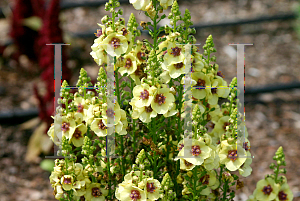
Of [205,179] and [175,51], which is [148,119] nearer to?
[175,51]

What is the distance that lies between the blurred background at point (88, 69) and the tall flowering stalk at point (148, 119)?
4.81ft

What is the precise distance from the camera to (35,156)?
3355 millimetres

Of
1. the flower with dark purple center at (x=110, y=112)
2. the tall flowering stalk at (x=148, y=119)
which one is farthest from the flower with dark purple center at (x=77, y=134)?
the flower with dark purple center at (x=110, y=112)

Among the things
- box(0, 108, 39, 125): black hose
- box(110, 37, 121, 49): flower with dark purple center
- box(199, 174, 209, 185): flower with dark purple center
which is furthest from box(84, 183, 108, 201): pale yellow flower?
box(0, 108, 39, 125): black hose

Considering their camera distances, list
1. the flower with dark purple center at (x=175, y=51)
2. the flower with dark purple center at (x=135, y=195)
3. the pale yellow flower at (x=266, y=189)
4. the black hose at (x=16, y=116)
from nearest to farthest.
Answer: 1. the flower with dark purple center at (x=135, y=195)
2. the flower with dark purple center at (x=175, y=51)
3. the pale yellow flower at (x=266, y=189)
4. the black hose at (x=16, y=116)

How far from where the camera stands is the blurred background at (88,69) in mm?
3305

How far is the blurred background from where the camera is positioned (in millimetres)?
3305

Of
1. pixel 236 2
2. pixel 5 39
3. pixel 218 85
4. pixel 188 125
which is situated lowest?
pixel 188 125

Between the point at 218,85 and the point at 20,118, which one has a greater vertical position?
the point at 218,85

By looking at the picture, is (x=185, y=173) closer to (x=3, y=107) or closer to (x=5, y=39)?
(x=3, y=107)

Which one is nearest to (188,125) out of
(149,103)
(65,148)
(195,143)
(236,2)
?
(195,143)

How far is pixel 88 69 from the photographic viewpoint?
4539 millimetres

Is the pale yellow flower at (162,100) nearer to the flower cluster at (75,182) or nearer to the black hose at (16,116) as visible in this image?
the flower cluster at (75,182)

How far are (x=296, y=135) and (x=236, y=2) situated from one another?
9.85ft
